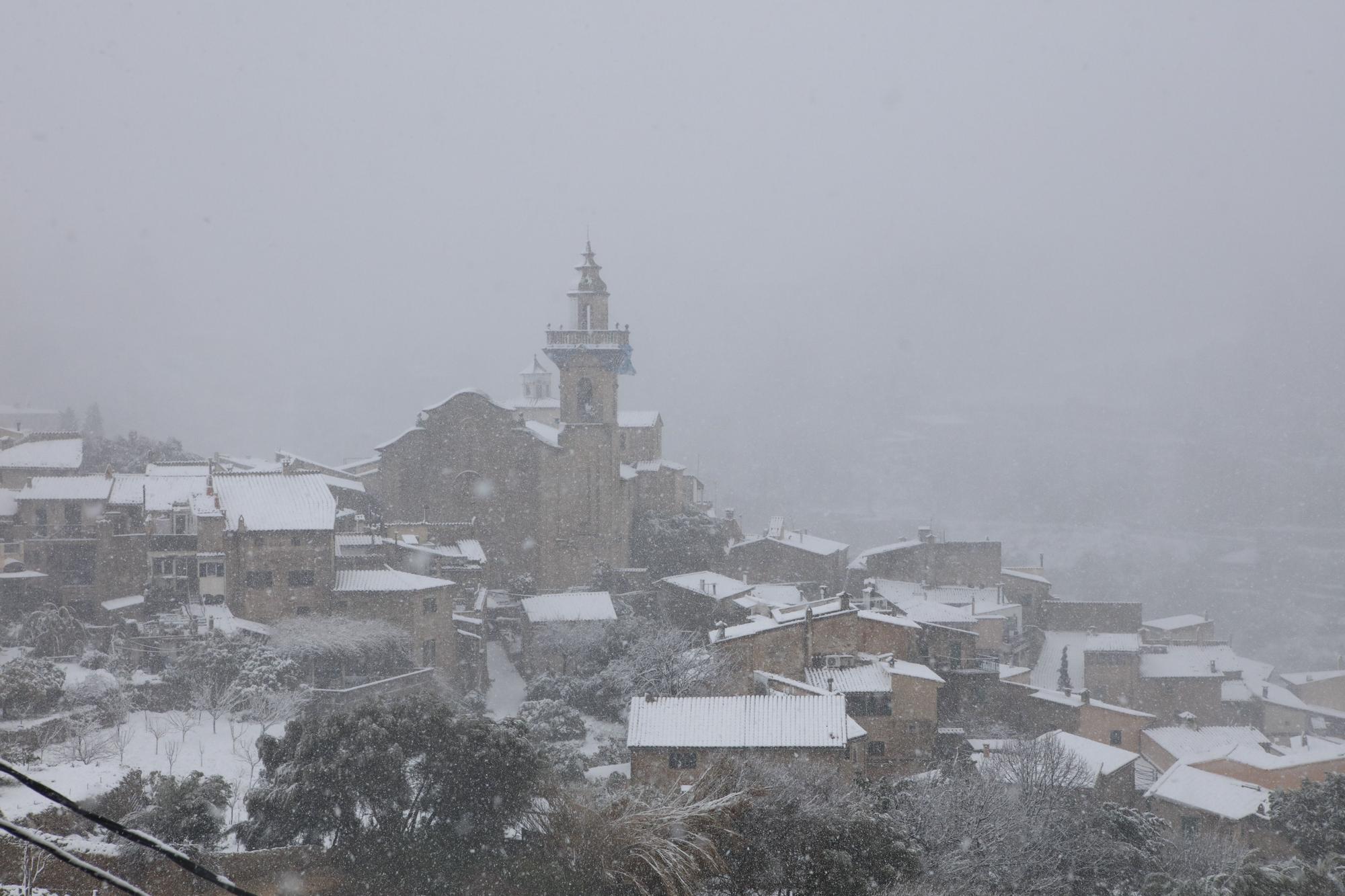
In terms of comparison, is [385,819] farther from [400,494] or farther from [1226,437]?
[1226,437]

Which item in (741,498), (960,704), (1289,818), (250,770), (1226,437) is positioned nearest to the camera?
(250,770)

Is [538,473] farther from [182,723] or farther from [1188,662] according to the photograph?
[1188,662]

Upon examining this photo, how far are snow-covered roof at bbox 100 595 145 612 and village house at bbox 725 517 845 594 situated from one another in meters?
24.0

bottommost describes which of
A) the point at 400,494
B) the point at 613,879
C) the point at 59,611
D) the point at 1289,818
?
the point at 1289,818

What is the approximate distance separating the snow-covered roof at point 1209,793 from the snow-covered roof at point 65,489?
31.0m

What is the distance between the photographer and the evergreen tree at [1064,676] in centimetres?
3975

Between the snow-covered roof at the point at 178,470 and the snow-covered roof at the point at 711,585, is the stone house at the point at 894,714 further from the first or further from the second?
the snow-covered roof at the point at 178,470

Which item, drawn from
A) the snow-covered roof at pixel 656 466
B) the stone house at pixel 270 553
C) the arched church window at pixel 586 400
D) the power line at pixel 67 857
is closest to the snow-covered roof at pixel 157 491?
the stone house at pixel 270 553

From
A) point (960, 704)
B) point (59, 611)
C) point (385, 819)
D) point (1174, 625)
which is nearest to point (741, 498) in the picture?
point (1174, 625)

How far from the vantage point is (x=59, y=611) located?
29359 millimetres

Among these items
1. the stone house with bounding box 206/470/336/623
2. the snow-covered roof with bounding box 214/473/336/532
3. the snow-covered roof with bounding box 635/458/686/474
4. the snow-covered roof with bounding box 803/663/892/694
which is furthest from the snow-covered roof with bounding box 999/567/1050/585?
the stone house with bounding box 206/470/336/623

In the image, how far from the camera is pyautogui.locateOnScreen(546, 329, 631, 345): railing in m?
44.7

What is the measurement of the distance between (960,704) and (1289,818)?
9.73 metres

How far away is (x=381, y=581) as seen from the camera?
3141 centimetres
